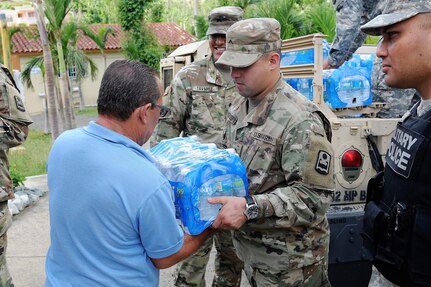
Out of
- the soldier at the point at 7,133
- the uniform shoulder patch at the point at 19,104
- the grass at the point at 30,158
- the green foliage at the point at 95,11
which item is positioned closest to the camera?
the soldier at the point at 7,133

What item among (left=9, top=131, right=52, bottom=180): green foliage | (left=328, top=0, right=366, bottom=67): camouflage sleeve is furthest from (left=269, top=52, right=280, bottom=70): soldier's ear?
(left=9, top=131, right=52, bottom=180): green foliage

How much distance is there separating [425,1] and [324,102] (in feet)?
5.34

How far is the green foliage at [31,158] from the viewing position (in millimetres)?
9539

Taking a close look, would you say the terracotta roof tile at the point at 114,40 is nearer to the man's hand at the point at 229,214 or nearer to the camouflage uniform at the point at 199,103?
the camouflage uniform at the point at 199,103

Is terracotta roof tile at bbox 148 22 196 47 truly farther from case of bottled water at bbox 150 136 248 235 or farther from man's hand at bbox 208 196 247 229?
man's hand at bbox 208 196 247 229

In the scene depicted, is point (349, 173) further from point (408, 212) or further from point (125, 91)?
point (125, 91)

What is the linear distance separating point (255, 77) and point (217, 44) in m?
1.20

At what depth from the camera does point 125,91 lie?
1.73 meters

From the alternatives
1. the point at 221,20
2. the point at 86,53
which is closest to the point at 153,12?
the point at 86,53

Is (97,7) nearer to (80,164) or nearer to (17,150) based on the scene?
(17,150)

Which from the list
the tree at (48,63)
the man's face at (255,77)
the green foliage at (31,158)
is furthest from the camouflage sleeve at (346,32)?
the tree at (48,63)

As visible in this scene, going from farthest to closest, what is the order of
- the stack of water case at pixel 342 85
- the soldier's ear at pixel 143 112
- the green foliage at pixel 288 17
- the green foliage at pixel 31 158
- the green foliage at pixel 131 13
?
the green foliage at pixel 131 13
the green foliage at pixel 288 17
the green foliage at pixel 31 158
the stack of water case at pixel 342 85
the soldier's ear at pixel 143 112

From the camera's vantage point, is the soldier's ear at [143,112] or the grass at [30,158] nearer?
the soldier's ear at [143,112]

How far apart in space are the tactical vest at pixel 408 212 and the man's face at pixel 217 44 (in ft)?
5.77
